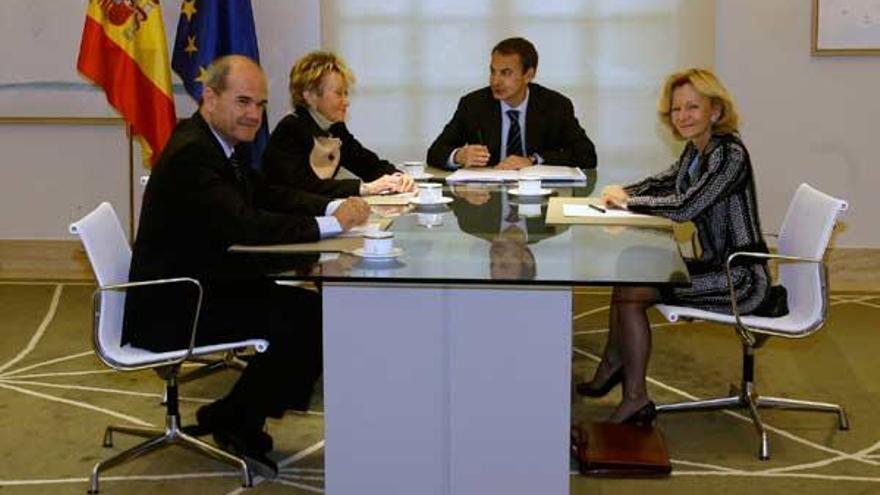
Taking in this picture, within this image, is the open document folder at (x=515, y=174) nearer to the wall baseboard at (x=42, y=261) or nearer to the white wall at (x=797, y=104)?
the white wall at (x=797, y=104)

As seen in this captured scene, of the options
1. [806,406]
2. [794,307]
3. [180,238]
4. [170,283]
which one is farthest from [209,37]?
[806,406]

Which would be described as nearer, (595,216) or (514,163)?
(595,216)

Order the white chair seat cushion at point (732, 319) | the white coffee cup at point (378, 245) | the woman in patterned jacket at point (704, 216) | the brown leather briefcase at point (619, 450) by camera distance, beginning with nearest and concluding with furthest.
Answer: the white coffee cup at point (378, 245) < the brown leather briefcase at point (619, 450) < the white chair seat cushion at point (732, 319) < the woman in patterned jacket at point (704, 216)

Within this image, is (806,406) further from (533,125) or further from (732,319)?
(533,125)

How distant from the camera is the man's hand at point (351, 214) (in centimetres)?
381

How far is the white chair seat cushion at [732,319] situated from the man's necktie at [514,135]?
1.71 meters

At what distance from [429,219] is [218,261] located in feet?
2.27

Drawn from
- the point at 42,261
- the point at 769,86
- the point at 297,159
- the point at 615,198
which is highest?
the point at 769,86

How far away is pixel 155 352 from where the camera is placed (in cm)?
387

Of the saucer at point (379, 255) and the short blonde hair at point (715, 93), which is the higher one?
the short blonde hair at point (715, 93)

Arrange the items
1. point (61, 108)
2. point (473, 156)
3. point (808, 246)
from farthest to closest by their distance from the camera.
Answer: point (61, 108)
point (473, 156)
point (808, 246)

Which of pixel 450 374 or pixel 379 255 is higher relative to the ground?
pixel 379 255

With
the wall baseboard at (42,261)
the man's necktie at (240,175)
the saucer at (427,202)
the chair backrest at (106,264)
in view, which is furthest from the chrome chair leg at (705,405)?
the wall baseboard at (42,261)

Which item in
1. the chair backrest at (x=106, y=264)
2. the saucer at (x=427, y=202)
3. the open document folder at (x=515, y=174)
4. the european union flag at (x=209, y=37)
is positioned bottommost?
the chair backrest at (x=106, y=264)
